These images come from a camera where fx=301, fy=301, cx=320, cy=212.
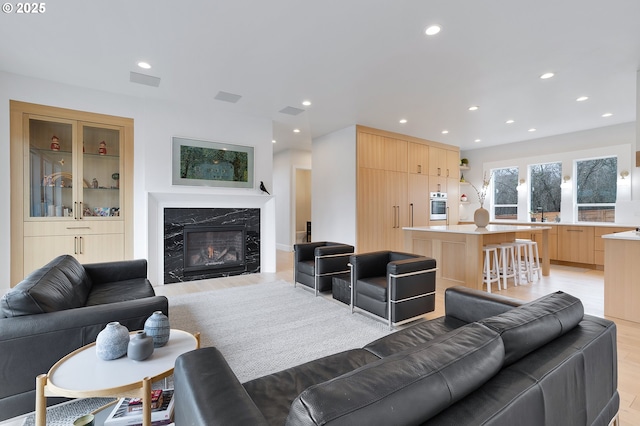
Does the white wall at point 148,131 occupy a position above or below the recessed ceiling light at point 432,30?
below

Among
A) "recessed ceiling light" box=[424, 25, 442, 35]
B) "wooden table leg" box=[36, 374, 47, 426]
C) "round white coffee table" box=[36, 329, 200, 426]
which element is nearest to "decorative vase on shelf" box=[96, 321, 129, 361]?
"round white coffee table" box=[36, 329, 200, 426]

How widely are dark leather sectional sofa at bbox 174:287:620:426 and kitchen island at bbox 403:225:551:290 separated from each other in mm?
2600

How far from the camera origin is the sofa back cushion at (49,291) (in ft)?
5.30

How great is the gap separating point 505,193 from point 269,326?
7414 mm

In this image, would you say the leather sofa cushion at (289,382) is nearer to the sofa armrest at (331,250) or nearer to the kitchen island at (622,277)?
the sofa armrest at (331,250)

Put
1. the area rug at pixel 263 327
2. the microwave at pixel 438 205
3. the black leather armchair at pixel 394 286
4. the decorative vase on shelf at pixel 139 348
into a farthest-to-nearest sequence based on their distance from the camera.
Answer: the microwave at pixel 438 205 < the black leather armchair at pixel 394 286 < the area rug at pixel 263 327 < the decorative vase on shelf at pixel 139 348

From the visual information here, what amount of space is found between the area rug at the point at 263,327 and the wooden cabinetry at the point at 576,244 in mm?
5467

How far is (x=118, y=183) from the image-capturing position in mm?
4543

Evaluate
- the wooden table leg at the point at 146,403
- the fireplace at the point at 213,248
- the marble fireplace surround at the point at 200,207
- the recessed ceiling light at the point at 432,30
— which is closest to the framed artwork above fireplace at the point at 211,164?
the marble fireplace surround at the point at 200,207

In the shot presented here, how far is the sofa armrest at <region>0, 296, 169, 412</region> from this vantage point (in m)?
1.54

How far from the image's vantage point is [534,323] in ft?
3.87

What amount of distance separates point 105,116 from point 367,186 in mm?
4456

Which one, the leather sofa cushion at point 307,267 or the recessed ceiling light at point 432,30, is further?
the leather sofa cushion at point 307,267

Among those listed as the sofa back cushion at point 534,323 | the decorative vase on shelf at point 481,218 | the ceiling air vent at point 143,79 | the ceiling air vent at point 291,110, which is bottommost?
the sofa back cushion at point 534,323
